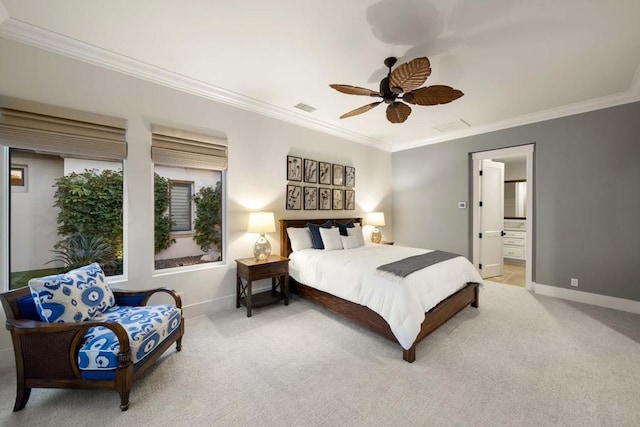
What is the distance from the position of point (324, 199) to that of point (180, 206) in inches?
92.4

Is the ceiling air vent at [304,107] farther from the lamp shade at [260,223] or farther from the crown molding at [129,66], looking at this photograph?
the lamp shade at [260,223]

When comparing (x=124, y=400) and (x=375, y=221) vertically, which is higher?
(x=375, y=221)

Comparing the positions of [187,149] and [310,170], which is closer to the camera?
[187,149]

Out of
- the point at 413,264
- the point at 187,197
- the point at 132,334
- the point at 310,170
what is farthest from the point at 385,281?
the point at 187,197

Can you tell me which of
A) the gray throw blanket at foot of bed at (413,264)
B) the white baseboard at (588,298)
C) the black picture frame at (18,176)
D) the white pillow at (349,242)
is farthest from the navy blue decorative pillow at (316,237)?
the white baseboard at (588,298)

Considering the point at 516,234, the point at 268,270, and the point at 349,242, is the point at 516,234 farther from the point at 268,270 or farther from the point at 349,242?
the point at 268,270

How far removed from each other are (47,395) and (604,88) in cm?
Result: 646

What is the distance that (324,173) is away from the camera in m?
4.59

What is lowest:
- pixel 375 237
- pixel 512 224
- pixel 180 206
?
pixel 375 237

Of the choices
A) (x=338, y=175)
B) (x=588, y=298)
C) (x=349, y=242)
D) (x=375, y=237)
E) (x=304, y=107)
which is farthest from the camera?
(x=375, y=237)

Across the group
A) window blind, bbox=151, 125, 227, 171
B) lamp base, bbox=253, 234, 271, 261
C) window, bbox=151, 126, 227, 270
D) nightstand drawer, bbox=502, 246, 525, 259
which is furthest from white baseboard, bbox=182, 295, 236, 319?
nightstand drawer, bbox=502, 246, 525, 259

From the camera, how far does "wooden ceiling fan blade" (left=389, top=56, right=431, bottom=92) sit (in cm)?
193

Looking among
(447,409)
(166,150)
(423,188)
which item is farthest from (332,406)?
(423,188)

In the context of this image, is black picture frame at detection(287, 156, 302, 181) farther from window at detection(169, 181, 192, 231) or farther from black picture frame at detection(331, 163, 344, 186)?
window at detection(169, 181, 192, 231)
